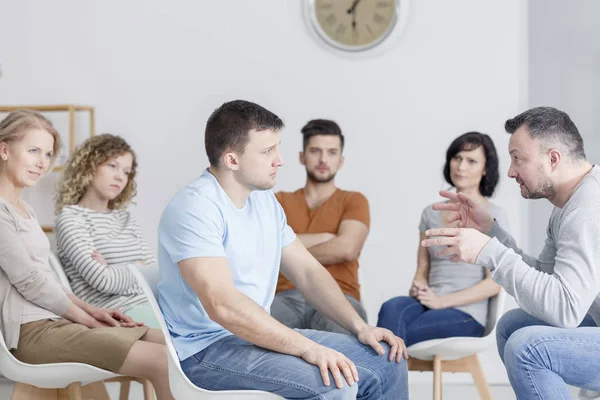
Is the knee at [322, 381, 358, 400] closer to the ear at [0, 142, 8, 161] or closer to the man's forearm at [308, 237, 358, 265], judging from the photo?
the man's forearm at [308, 237, 358, 265]

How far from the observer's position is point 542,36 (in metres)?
4.12

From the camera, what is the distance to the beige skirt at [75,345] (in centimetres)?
238

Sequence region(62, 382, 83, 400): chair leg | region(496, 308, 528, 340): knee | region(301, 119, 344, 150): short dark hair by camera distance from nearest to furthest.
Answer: region(496, 308, 528, 340): knee → region(62, 382, 83, 400): chair leg → region(301, 119, 344, 150): short dark hair

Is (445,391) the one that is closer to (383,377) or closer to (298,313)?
(298,313)

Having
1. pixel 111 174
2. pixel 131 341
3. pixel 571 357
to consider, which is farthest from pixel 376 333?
pixel 111 174

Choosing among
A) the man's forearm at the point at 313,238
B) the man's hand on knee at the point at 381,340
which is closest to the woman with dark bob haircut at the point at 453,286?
the man's forearm at the point at 313,238

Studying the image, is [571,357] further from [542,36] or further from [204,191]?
[542,36]

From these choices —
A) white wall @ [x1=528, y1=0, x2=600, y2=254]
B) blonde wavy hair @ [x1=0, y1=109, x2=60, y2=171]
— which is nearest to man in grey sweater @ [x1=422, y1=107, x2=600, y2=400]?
blonde wavy hair @ [x1=0, y1=109, x2=60, y2=171]

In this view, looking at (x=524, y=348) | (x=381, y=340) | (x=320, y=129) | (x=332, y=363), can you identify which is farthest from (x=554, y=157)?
(x=320, y=129)

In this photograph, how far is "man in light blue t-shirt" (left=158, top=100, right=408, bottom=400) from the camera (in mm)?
1841

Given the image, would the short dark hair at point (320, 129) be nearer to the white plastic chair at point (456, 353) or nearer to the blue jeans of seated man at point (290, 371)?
the white plastic chair at point (456, 353)

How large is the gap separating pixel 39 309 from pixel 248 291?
33.9 inches

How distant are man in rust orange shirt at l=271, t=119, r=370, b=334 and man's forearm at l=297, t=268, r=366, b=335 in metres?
0.76

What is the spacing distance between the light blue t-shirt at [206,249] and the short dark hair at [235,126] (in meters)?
0.08
